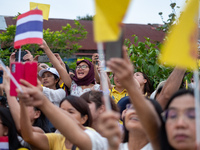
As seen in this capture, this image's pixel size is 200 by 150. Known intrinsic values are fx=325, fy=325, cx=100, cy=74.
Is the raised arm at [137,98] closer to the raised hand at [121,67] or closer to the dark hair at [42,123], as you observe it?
the raised hand at [121,67]

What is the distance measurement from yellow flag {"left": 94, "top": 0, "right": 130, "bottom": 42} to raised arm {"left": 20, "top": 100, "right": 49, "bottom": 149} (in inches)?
43.8

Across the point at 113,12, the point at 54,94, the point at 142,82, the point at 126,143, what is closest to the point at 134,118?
the point at 126,143

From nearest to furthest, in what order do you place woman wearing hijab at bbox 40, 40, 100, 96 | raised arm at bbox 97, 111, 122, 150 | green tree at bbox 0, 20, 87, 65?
raised arm at bbox 97, 111, 122, 150 < woman wearing hijab at bbox 40, 40, 100, 96 < green tree at bbox 0, 20, 87, 65

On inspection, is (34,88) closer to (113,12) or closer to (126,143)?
(113,12)

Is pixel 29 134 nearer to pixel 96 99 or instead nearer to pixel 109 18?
pixel 96 99

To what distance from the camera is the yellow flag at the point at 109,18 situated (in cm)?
166

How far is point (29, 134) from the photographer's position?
2660 mm

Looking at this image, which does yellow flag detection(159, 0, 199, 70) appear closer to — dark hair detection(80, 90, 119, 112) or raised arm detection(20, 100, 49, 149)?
raised arm detection(20, 100, 49, 149)

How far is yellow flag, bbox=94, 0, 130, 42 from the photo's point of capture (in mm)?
1661

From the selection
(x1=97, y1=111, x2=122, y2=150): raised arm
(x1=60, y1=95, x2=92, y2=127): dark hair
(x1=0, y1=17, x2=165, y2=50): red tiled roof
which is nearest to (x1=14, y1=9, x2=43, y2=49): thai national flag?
(x1=60, y1=95, x2=92, y2=127): dark hair

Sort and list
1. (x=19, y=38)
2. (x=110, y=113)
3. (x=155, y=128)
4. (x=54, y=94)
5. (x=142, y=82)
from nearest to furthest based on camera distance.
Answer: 1. (x=110, y=113)
2. (x=155, y=128)
3. (x=19, y=38)
4. (x=54, y=94)
5. (x=142, y=82)

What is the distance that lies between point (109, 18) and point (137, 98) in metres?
0.59

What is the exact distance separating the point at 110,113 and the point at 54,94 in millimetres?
2767

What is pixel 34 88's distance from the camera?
215 centimetres
